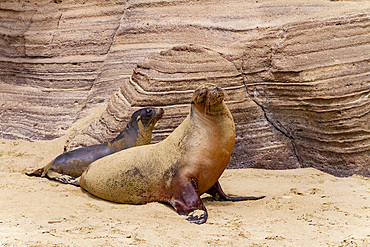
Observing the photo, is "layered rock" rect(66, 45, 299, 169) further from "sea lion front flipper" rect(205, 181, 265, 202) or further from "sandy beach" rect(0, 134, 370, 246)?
"sea lion front flipper" rect(205, 181, 265, 202)

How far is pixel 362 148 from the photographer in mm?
5672

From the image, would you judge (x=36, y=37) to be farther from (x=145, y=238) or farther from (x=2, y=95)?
(x=145, y=238)

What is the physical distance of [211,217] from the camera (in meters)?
3.98

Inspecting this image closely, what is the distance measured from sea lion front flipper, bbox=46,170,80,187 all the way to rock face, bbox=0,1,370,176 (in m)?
1.10

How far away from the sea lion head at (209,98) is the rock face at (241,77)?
6.61 ft

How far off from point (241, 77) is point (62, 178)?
2947 mm

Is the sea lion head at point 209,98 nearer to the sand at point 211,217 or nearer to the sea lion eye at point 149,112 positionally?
the sand at point 211,217

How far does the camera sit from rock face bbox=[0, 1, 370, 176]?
577cm

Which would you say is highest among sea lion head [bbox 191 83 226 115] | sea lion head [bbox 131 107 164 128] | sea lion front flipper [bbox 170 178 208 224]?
sea lion head [bbox 191 83 226 115]

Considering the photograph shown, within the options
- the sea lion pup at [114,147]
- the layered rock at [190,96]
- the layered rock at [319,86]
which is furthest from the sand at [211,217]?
the layered rock at [190,96]

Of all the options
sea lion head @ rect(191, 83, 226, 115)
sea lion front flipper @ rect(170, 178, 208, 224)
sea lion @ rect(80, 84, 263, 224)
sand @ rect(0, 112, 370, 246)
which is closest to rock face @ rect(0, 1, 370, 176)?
sand @ rect(0, 112, 370, 246)

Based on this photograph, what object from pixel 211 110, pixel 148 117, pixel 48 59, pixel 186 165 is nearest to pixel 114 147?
pixel 148 117

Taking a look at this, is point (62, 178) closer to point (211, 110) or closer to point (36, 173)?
point (36, 173)

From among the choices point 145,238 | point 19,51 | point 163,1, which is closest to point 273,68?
point 163,1
